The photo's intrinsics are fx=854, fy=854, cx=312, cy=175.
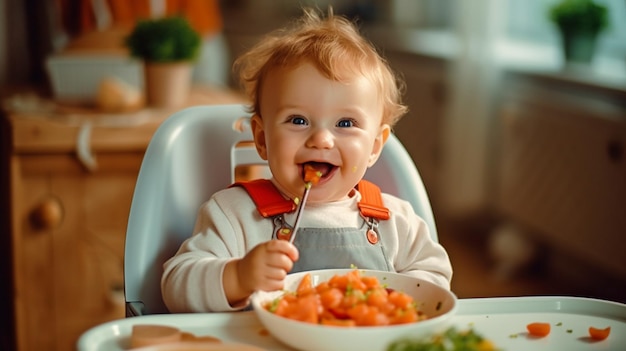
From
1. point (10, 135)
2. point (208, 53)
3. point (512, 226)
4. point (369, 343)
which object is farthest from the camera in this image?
point (208, 53)

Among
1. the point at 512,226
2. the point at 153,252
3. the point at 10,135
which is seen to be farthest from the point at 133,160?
the point at 512,226

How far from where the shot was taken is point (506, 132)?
10.8 ft

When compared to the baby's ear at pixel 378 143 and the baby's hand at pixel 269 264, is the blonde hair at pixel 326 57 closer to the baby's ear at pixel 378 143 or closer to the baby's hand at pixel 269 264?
the baby's ear at pixel 378 143

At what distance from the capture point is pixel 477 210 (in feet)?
11.9

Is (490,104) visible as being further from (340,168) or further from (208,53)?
(340,168)

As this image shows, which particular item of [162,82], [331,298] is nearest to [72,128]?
[162,82]

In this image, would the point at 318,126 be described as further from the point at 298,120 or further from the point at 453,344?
the point at 453,344

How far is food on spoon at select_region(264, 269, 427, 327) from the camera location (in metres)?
0.83

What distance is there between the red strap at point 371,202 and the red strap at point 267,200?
0.34 feet

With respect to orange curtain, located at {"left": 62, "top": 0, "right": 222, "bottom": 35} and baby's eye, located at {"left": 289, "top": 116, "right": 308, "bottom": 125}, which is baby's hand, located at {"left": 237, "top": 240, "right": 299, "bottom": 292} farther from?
orange curtain, located at {"left": 62, "top": 0, "right": 222, "bottom": 35}

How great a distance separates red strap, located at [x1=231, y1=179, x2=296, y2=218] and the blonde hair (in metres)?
0.11

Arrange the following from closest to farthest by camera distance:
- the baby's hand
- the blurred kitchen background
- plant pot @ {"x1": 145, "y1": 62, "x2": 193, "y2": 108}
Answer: the baby's hand < plant pot @ {"x1": 145, "y1": 62, "x2": 193, "y2": 108} < the blurred kitchen background

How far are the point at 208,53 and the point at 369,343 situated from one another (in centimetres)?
290

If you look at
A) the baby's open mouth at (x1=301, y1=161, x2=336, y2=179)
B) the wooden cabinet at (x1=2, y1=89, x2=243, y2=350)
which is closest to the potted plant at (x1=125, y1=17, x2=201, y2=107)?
the wooden cabinet at (x1=2, y1=89, x2=243, y2=350)
